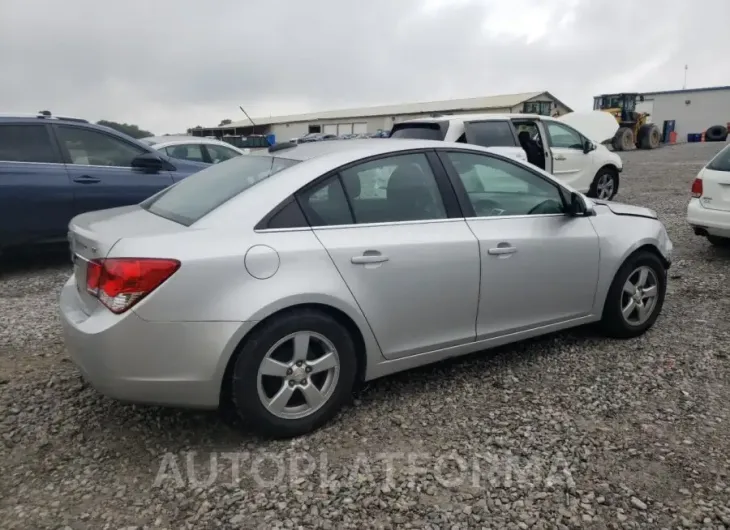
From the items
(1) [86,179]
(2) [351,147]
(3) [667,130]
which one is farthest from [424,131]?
(3) [667,130]

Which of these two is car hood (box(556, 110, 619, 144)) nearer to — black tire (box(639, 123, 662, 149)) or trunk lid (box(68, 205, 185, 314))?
black tire (box(639, 123, 662, 149))

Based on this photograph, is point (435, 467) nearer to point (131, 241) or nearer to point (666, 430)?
point (666, 430)

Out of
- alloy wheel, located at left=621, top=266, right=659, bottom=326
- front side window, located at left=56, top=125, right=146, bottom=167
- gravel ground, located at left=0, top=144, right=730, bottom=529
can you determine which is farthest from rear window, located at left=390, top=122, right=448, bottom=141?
gravel ground, located at left=0, top=144, right=730, bottom=529

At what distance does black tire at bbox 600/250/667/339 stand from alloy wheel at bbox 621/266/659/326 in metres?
0.02

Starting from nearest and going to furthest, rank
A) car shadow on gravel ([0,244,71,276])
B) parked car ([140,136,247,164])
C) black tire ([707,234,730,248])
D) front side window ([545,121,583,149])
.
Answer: car shadow on gravel ([0,244,71,276])
black tire ([707,234,730,248])
parked car ([140,136,247,164])
front side window ([545,121,583,149])

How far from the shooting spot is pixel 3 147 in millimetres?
6141

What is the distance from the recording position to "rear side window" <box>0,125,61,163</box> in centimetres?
615

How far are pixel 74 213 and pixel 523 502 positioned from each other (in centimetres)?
553

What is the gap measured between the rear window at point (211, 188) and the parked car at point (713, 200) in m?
5.28

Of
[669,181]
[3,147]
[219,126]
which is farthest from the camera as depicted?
[219,126]

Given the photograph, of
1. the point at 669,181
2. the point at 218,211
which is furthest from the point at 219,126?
the point at 218,211

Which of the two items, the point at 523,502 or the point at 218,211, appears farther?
the point at 218,211

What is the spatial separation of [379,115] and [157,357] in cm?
4740

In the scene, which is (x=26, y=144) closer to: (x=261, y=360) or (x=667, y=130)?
(x=261, y=360)
